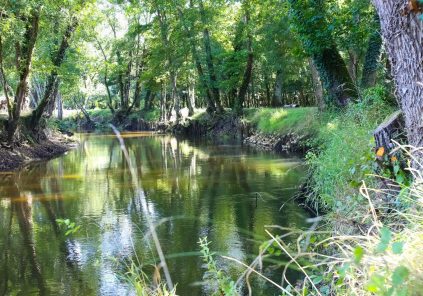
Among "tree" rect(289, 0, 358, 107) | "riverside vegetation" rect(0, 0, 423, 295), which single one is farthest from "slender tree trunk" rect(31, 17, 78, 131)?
"tree" rect(289, 0, 358, 107)

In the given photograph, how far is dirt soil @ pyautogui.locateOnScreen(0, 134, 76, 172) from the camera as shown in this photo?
1600 centimetres

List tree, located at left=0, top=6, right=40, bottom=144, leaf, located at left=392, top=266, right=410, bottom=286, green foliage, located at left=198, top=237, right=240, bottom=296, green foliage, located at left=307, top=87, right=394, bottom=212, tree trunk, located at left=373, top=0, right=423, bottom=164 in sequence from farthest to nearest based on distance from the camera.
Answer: tree, located at left=0, top=6, right=40, bottom=144 < green foliage, located at left=307, top=87, right=394, bottom=212 < tree trunk, located at left=373, top=0, right=423, bottom=164 < green foliage, located at left=198, top=237, right=240, bottom=296 < leaf, located at left=392, top=266, right=410, bottom=286

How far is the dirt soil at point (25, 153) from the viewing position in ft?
52.5

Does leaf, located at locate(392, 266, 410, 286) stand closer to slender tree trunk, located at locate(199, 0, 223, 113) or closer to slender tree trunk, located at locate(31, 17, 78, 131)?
slender tree trunk, located at locate(31, 17, 78, 131)

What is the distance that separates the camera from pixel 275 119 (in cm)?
2106

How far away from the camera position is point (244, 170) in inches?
543

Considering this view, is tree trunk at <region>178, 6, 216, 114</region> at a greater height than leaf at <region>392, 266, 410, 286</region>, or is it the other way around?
tree trunk at <region>178, 6, 216, 114</region>

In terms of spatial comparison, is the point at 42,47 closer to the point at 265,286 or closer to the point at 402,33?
the point at 265,286

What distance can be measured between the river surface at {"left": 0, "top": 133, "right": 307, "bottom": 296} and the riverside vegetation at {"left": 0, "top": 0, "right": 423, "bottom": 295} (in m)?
0.04

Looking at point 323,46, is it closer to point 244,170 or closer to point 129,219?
point 244,170

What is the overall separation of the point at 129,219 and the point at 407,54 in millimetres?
6033

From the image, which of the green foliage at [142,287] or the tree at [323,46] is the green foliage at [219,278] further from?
the tree at [323,46]

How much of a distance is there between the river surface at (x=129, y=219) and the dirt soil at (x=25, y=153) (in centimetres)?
71

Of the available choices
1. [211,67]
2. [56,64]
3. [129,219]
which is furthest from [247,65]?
[129,219]
